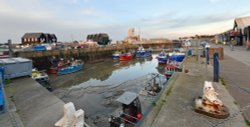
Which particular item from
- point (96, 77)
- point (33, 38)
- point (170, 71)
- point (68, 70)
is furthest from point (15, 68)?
point (33, 38)

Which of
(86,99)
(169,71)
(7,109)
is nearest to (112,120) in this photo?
(7,109)

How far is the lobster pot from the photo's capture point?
28.9 ft

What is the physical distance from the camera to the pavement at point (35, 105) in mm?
4453

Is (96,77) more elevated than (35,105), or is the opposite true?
(35,105)

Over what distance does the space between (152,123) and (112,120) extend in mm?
1916

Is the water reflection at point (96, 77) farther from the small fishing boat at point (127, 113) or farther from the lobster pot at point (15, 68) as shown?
the small fishing boat at point (127, 113)

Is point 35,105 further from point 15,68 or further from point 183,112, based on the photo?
point 183,112

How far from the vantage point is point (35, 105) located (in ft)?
18.6

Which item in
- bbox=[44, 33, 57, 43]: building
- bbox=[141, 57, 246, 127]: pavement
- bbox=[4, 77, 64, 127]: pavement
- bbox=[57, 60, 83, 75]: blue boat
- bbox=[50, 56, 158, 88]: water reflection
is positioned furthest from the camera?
bbox=[44, 33, 57, 43]: building

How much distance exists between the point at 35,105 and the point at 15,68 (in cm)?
530

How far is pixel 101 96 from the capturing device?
10883 mm

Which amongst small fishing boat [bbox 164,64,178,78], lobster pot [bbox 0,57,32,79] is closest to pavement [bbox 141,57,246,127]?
small fishing boat [bbox 164,64,178,78]

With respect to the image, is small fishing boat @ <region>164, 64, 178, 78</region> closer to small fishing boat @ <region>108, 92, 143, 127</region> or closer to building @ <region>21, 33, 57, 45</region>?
small fishing boat @ <region>108, 92, 143, 127</region>

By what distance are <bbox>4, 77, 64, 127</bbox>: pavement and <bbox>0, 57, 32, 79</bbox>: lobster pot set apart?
1.42 m
